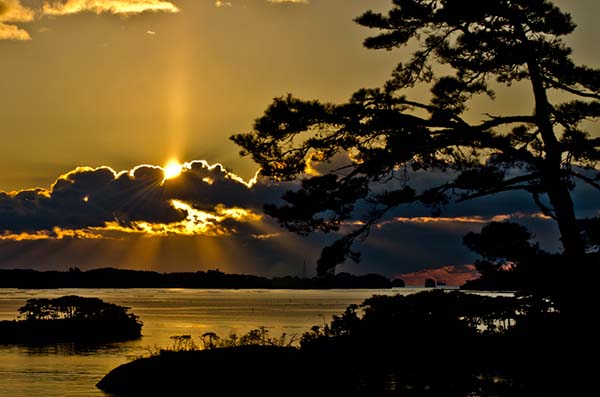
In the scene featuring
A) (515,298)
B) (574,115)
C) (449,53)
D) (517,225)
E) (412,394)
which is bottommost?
(412,394)

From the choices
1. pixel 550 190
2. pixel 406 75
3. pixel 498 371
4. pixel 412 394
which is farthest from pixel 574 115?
pixel 412 394

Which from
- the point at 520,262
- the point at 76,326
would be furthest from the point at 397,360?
the point at 76,326

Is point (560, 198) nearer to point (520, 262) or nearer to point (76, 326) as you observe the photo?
point (520, 262)

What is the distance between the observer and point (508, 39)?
2741cm

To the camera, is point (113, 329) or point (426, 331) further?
point (113, 329)

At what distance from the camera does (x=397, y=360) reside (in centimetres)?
3169

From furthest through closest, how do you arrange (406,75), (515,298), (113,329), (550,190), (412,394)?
(113,329) < (515,298) < (406,75) < (550,190) < (412,394)

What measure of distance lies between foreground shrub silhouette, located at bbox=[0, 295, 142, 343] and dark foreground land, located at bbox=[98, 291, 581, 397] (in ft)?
145

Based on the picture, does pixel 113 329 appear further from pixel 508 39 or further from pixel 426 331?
pixel 508 39

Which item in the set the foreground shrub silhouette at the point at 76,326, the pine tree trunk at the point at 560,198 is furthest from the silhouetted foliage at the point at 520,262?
the foreground shrub silhouette at the point at 76,326

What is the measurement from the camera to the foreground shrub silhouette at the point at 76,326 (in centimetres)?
7356

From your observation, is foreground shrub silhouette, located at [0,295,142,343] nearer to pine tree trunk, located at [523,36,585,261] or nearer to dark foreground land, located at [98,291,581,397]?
dark foreground land, located at [98,291,581,397]

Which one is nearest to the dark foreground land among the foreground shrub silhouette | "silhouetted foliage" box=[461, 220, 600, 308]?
"silhouetted foliage" box=[461, 220, 600, 308]

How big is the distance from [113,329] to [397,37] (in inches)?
2206
